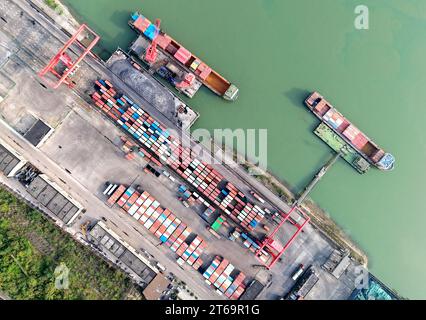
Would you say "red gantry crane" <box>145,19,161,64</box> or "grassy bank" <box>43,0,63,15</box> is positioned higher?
"red gantry crane" <box>145,19,161,64</box>

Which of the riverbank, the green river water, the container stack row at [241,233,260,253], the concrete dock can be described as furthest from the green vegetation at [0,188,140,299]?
the green river water

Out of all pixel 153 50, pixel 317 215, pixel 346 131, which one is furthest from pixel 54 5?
pixel 317 215

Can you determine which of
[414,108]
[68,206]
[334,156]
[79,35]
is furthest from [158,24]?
[414,108]

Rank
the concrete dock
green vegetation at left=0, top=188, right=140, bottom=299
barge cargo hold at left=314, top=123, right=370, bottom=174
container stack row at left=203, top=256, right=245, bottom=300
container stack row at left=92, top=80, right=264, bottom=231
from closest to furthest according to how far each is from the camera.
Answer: green vegetation at left=0, top=188, right=140, bottom=299, the concrete dock, container stack row at left=203, top=256, right=245, bottom=300, container stack row at left=92, top=80, right=264, bottom=231, barge cargo hold at left=314, top=123, right=370, bottom=174

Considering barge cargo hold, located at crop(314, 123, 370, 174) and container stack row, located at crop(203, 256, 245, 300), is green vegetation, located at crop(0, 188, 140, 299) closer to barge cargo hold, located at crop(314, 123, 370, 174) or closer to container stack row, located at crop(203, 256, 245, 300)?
container stack row, located at crop(203, 256, 245, 300)

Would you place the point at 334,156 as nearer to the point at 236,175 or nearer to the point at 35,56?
the point at 236,175

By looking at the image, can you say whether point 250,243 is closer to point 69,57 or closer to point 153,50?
point 153,50
